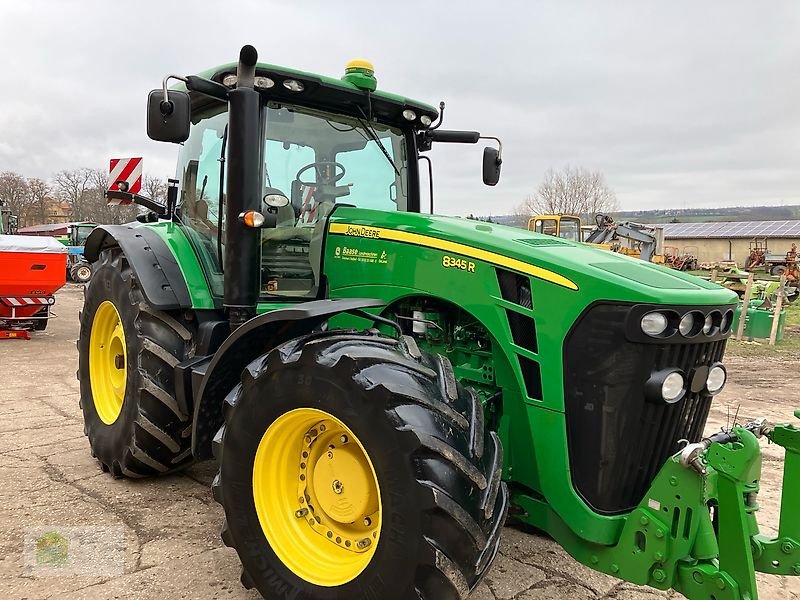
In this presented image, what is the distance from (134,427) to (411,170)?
222 centimetres

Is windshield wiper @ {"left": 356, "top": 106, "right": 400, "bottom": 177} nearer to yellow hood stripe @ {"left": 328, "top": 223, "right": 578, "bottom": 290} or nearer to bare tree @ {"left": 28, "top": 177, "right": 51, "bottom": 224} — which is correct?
yellow hood stripe @ {"left": 328, "top": 223, "right": 578, "bottom": 290}

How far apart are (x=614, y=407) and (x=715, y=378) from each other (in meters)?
0.53

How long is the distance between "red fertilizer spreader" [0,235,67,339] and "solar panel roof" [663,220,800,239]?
54747 mm

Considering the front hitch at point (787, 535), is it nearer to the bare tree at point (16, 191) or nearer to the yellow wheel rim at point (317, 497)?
the yellow wheel rim at point (317, 497)

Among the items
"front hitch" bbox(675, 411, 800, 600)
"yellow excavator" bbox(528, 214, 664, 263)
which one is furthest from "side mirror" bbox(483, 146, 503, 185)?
"yellow excavator" bbox(528, 214, 664, 263)

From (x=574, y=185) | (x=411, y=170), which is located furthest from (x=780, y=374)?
→ (x=574, y=185)

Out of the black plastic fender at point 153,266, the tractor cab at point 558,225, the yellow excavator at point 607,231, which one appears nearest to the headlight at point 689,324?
the black plastic fender at point 153,266

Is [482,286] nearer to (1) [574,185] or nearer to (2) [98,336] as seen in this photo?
(2) [98,336]

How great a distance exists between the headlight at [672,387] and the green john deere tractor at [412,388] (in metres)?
0.01

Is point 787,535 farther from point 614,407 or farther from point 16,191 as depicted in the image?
point 16,191

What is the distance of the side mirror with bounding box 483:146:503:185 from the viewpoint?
14.1 feet

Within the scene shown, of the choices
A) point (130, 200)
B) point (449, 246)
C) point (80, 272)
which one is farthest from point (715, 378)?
point (80, 272)

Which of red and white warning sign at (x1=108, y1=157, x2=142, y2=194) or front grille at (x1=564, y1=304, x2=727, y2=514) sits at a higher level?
red and white warning sign at (x1=108, y1=157, x2=142, y2=194)

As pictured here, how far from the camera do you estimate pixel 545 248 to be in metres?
2.74
